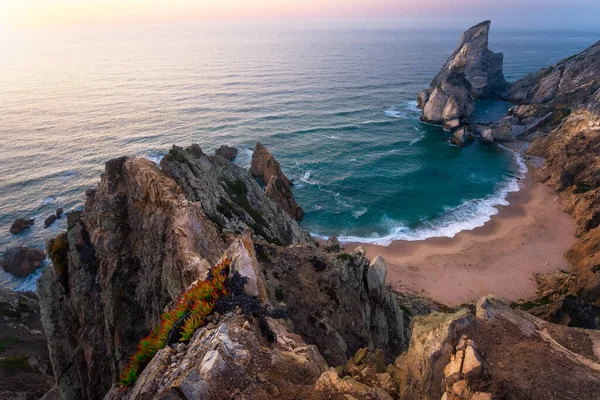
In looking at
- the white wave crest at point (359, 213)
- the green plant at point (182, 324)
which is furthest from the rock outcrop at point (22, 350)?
the white wave crest at point (359, 213)

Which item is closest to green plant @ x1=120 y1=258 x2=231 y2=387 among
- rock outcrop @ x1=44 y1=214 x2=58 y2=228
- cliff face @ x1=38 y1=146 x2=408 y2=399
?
cliff face @ x1=38 y1=146 x2=408 y2=399

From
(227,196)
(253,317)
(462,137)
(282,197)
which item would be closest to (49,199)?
(282,197)

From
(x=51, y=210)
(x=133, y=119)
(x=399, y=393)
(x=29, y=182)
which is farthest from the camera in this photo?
(x=133, y=119)

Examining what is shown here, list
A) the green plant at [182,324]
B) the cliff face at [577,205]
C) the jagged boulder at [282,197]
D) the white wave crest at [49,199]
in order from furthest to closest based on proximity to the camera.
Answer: the white wave crest at [49,199] < the jagged boulder at [282,197] < the cliff face at [577,205] < the green plant at [182,324]

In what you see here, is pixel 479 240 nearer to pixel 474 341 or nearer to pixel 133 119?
pixel 474 341

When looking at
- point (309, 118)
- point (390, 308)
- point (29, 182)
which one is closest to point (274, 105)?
point (309, 118)

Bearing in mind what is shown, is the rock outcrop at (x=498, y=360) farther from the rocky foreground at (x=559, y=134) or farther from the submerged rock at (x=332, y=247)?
the rocky foreground at (x=559, y=134)

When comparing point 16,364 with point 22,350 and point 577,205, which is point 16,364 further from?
point 577,205
